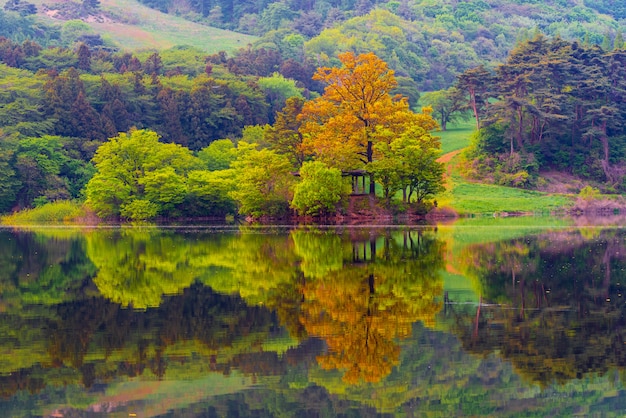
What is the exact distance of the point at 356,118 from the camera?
6181 centimetres

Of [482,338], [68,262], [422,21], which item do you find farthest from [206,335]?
[422,21]

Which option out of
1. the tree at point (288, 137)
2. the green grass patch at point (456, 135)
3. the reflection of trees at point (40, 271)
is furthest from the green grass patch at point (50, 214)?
the green grass patch at point (456, 135)

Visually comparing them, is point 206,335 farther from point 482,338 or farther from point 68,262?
point 68,262

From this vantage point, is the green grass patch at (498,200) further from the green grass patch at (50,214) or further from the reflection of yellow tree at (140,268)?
the reflection of yellow tree at (140,268)

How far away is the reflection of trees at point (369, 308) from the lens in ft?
46.9

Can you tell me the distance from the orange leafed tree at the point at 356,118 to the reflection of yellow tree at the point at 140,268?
20.5 metres

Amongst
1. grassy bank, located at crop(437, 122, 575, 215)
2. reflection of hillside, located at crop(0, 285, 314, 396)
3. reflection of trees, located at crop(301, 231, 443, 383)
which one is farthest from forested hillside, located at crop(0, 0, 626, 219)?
reflection of hillside, located at crop(0, 285, 314, 396)

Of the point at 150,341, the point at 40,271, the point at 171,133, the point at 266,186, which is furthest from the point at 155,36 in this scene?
the point at 150,341

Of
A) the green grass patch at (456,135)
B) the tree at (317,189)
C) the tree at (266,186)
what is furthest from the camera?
the green grass patch at (456,135)

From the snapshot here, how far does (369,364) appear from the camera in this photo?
13938 millimetres

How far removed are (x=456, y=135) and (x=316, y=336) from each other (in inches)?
3331

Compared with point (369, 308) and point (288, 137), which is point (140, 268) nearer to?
point (369, 308)

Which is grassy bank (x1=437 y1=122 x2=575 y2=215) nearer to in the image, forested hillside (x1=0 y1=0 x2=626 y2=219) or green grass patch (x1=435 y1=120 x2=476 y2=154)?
forested hillside (x1=0 y1=0 x2=626 y2=219)

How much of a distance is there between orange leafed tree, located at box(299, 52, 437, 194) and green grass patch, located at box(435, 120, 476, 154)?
2500 centimetres
